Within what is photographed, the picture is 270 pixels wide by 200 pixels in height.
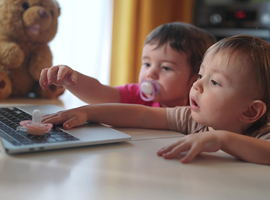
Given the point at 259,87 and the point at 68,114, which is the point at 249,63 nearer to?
the point at 259,87

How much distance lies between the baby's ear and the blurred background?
0.95 meters

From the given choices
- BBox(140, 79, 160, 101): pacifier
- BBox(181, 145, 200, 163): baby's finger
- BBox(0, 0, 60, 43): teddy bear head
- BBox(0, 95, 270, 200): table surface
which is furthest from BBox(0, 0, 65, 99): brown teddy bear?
BBox(181, 145, 200, 163): baby's finger

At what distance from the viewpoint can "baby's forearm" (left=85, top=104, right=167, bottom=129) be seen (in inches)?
32.6

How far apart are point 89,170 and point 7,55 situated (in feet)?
2.80

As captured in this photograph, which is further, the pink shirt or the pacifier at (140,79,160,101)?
the pink shirt

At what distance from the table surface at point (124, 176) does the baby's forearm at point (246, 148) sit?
0.02 m

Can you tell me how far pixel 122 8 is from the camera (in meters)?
1.98

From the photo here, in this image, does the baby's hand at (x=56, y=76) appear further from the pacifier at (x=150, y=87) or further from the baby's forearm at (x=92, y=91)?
the pacifier at (x=150, y=87)

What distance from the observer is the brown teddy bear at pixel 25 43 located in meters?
1.20

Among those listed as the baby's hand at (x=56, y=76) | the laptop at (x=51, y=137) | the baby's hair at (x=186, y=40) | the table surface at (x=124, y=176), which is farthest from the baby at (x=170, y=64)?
the table surface at (x=124, y=176)

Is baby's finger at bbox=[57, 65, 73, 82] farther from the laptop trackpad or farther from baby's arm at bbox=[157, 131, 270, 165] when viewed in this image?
baby's arm at bbox=[157, 131, 270, 165]

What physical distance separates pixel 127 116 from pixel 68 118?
0.17m

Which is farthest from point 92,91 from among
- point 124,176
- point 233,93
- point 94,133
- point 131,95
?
point 124,176

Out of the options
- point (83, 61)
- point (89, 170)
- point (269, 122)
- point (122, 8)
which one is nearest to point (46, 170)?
A: point (89, 170)
